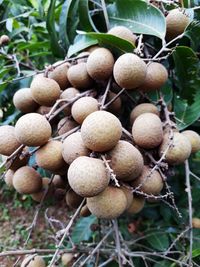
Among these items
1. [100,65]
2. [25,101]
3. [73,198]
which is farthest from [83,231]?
[100,65]

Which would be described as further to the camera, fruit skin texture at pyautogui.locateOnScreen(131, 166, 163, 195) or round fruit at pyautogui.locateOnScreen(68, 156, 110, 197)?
fruit skin texture at pyautogui.locateOnScreen(131, 166, 163, 195)

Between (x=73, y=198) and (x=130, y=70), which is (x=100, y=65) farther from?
(x=73, y=198)

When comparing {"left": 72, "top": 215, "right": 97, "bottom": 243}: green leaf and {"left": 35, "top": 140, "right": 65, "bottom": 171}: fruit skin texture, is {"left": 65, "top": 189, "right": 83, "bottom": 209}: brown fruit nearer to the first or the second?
{"left": 35, "top": 140, "right": 65, "bottom": 171}: fruit skin texture

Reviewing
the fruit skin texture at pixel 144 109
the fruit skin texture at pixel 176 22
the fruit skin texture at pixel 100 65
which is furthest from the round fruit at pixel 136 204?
the fruit skin texture at pixel 176 22

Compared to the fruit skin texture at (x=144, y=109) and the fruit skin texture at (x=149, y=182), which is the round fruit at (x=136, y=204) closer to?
the fruit skin texture at (x=149, y=182)

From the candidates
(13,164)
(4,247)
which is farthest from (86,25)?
(4,247)

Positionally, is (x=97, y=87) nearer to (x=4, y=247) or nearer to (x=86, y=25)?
(x=86, y=25)

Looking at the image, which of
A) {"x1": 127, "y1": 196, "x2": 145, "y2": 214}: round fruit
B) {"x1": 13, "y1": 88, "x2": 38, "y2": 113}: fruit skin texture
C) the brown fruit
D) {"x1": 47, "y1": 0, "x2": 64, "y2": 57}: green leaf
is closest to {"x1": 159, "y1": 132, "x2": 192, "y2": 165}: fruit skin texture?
{"x1": 127, "y1": 196, "x2": 145, "y2": 214}: round fruit

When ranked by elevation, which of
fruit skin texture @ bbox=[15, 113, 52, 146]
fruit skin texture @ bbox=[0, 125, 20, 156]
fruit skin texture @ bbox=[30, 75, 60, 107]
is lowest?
fruit skin texture @ bbox=[0, 125, 20, 156]
